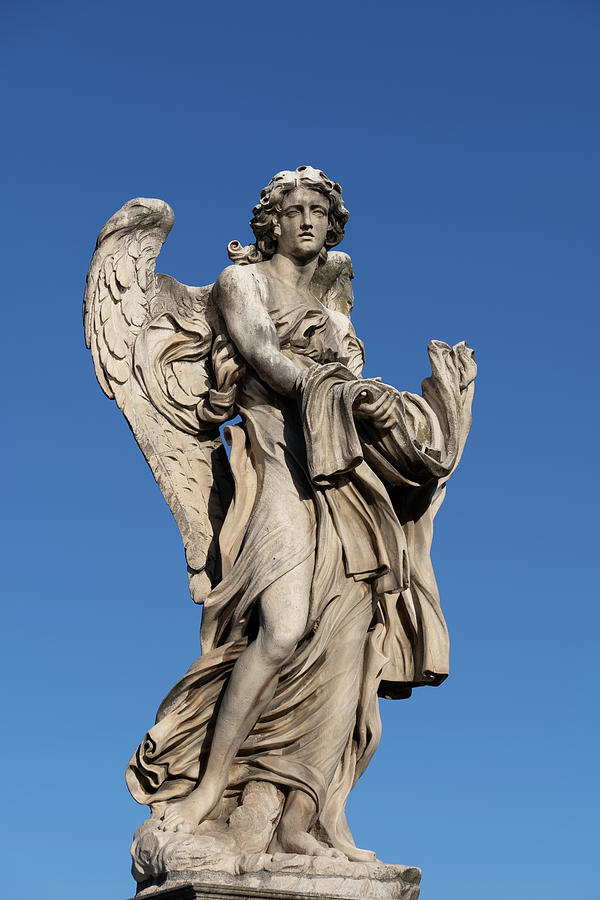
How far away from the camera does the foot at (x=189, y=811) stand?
680cm

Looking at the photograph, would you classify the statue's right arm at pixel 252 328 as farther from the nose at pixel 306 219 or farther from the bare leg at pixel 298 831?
the bare leg at pixel 298 831

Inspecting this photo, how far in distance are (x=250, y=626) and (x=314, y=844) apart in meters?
1.20

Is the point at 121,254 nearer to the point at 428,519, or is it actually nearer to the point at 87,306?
the point at 87,306

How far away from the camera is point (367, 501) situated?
756 centimetres

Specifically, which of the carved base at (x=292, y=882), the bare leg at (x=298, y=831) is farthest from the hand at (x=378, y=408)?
the carved base at (x=292, y=882)

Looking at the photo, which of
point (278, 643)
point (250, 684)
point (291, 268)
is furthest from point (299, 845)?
point (291, 268)

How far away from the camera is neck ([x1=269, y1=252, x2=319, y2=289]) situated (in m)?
8.07

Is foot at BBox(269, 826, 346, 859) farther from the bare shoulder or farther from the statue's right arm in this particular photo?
the bare shoulder

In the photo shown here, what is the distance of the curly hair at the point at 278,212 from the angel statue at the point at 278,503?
0.04ft

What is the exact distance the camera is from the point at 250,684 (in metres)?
7.05

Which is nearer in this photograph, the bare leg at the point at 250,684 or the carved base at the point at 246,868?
the carved base at the point at 246,868

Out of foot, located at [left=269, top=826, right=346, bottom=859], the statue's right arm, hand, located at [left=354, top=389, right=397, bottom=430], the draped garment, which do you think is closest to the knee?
the draped garment

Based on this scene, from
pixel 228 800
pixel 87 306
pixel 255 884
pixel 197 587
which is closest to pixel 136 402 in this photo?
pixel 87 306

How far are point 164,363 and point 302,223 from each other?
1178mm
